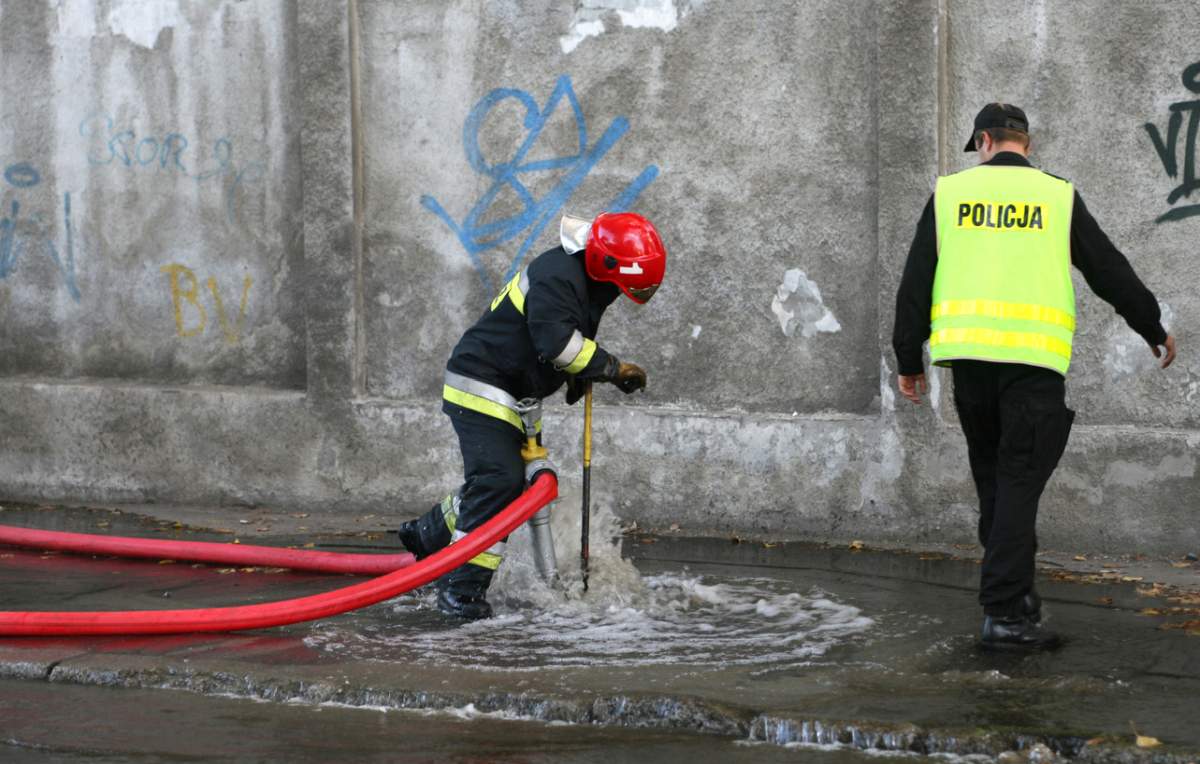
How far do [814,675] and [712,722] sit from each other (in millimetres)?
601

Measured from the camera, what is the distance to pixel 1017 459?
5.43 m

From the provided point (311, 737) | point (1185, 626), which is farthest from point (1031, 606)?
point (311, 737)

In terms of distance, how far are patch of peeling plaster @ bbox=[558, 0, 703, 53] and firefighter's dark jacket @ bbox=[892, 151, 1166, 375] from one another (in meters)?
2.93

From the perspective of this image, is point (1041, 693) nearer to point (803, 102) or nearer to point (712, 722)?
point (712, 722)

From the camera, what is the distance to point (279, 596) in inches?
260

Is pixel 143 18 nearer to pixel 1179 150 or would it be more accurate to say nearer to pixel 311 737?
pixel 1179 150

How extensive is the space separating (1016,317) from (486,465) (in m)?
2.05

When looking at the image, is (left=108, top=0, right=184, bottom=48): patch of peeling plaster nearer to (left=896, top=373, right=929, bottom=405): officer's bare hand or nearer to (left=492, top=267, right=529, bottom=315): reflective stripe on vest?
(left=492, top=267, right=529, bottom=315): reflective stripe on vest

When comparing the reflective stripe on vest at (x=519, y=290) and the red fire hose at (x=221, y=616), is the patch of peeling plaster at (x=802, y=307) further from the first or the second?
the red fire hose at (x=221, y=616)

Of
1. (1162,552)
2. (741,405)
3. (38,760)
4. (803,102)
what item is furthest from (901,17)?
(38,760)

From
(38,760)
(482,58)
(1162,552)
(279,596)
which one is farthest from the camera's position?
(482,58)

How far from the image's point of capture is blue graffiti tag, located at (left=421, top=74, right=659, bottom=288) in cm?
831

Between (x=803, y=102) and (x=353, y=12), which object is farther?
(x=353, y=12)

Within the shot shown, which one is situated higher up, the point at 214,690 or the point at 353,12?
the point at 353,12
